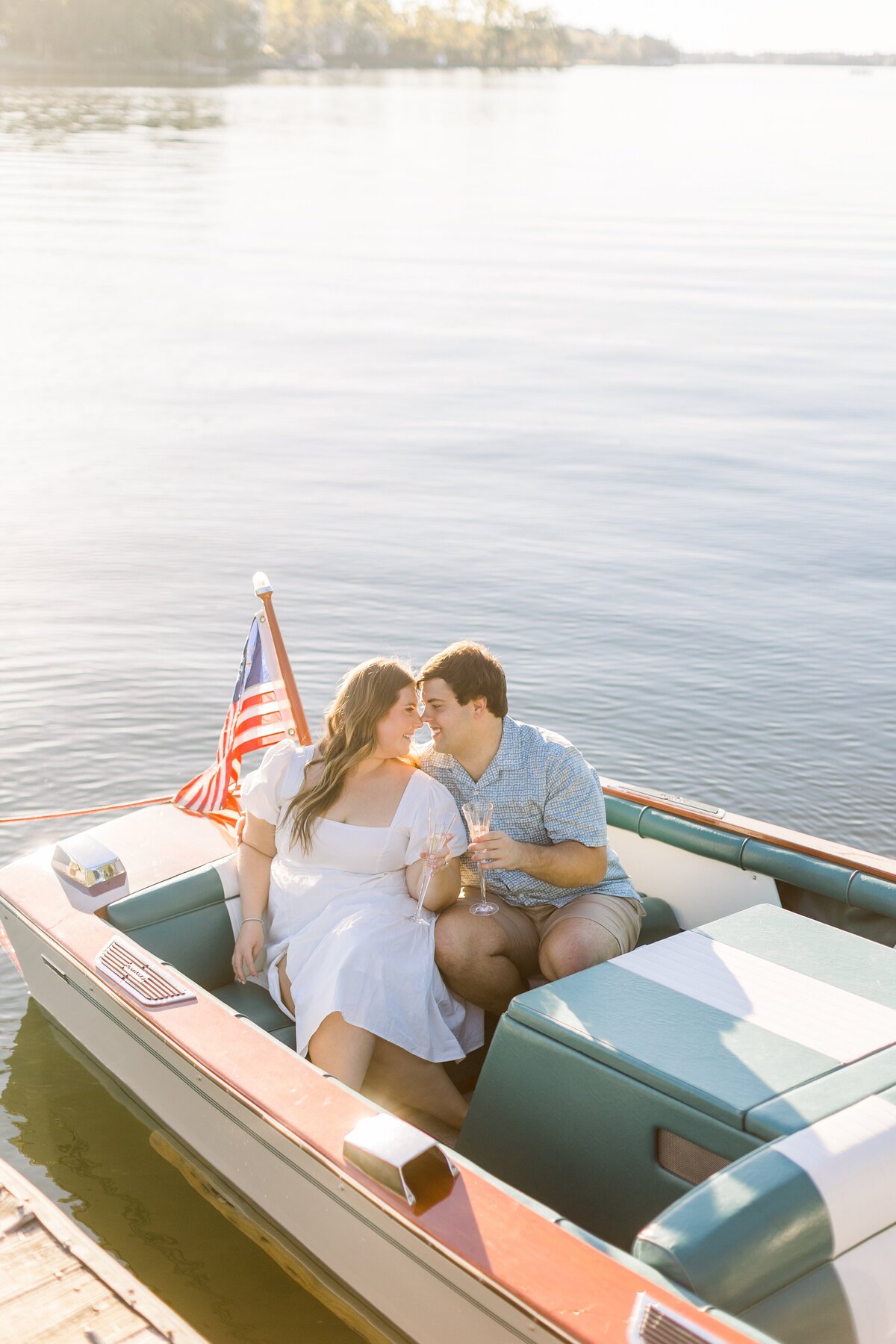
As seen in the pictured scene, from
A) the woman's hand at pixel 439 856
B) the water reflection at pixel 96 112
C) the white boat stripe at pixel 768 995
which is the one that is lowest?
the white boat stripe at pixel 768 995

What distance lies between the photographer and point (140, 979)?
4160 millimetres

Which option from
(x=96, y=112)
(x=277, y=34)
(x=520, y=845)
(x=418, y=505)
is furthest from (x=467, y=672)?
(x=277, y=34)

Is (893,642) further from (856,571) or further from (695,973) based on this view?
(695,973)

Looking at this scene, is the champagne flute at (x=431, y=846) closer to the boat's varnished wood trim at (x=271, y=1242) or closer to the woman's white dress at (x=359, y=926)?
the woman's white dress at (x=359, y=926)

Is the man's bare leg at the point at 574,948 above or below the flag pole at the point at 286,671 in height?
below

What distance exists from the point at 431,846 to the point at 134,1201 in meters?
1.72

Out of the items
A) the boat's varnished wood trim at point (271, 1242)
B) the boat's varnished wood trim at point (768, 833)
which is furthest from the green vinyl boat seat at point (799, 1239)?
the boat's varnished wood trim at point (768, 833)

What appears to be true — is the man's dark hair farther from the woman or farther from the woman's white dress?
the woman's white dress

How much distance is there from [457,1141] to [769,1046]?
3.25 ft

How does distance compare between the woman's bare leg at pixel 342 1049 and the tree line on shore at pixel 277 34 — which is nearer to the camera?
the woman's bare leg at pixel 342 1049

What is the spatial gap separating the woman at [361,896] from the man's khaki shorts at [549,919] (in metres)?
0.20

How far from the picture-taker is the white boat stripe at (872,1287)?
9.57 feet

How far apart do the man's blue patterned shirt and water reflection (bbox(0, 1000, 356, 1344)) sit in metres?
1.39

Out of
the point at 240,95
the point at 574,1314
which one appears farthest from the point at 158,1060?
the point at 240,95
